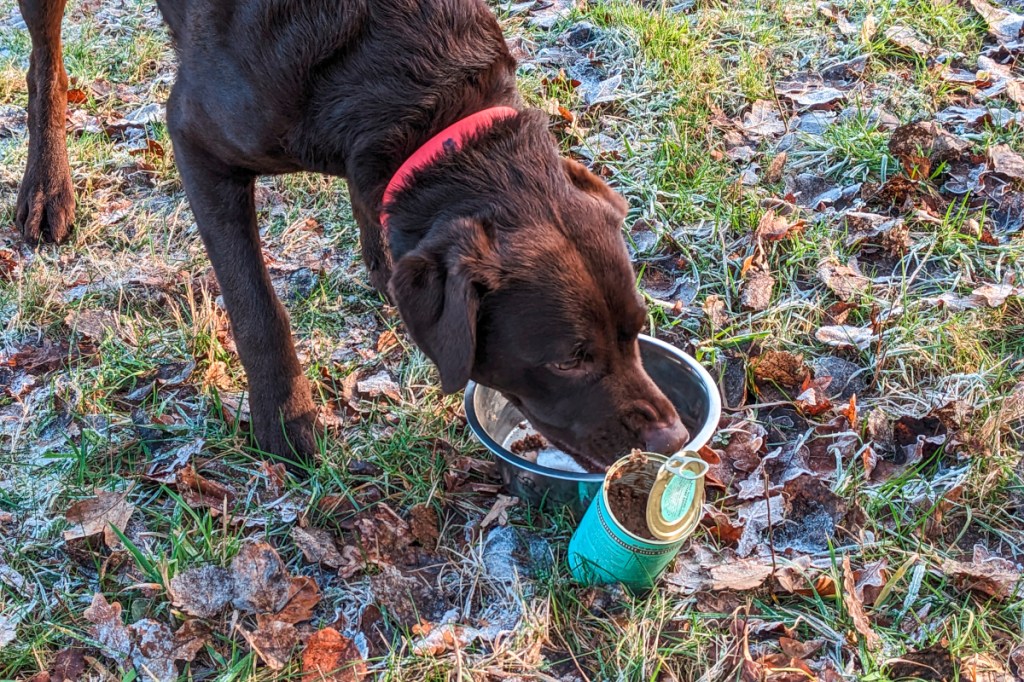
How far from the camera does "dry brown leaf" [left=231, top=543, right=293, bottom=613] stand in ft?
8.44

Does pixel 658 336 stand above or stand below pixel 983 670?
above

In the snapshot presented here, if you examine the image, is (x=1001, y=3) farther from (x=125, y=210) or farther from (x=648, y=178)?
(x=125, y=210)

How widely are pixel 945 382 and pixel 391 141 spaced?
195 cm

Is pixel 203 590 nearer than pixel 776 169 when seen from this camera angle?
Yes

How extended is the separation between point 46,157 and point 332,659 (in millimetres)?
2848

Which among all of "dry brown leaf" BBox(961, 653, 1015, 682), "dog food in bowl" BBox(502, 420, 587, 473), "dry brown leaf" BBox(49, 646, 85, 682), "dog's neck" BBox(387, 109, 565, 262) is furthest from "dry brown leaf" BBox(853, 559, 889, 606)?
"dry brown leaf" BBox(49, 646, 85, 682)

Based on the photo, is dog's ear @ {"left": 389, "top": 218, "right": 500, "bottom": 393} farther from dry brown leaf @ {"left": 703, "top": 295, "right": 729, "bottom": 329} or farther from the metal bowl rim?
dry brown leaf @ {"left": 703, "top": 295, "right": 729, "bottom": 329}

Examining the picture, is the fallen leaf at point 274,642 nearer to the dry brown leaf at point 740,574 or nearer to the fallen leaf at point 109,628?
the fallen leaf at point 109,628

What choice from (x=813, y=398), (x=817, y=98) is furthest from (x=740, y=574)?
(x=817, y=98)

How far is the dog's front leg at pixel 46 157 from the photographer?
4.16 meters

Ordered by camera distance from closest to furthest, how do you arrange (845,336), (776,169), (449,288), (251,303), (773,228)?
(449,288), (251,303), (845,336), (773,228), (776,169)

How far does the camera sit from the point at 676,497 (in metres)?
2.37

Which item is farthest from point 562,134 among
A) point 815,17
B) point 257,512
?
point 257,512

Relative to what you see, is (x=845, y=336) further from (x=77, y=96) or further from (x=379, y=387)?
(x=77, y=96)
